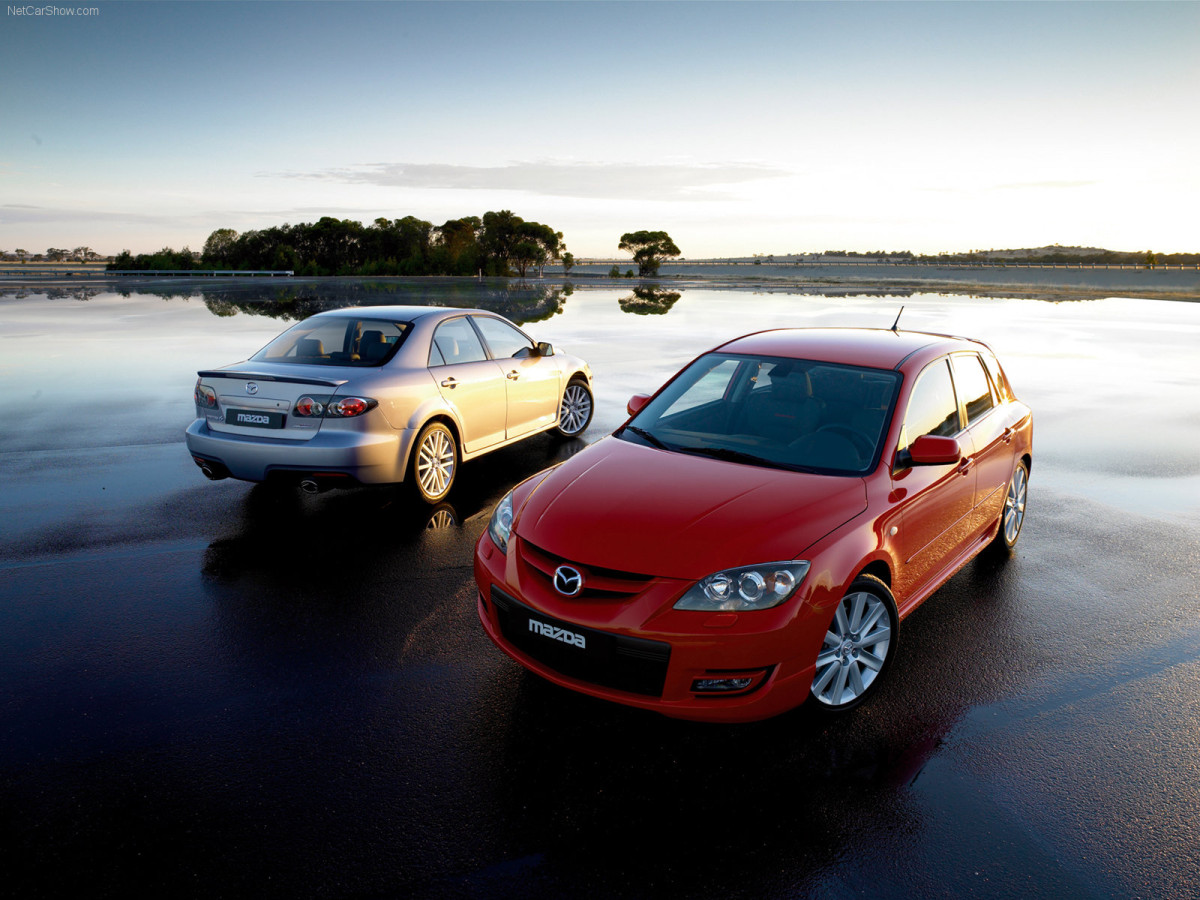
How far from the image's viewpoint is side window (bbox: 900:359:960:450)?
439 centimetres

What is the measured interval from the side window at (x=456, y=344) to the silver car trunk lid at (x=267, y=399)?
1.17m

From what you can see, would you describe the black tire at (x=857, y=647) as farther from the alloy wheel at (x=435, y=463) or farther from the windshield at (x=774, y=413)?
the alloy wheel at (x=435, y=463)

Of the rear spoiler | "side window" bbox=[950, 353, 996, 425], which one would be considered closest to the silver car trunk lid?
the rear spoiler

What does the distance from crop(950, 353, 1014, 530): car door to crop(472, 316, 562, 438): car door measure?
173 inches

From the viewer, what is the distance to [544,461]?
8695mm

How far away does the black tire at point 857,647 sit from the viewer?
370 cm

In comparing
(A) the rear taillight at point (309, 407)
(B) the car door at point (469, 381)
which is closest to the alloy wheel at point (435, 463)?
(B) the car door at point (469, 381)

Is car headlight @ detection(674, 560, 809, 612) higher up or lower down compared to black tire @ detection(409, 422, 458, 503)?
higher up

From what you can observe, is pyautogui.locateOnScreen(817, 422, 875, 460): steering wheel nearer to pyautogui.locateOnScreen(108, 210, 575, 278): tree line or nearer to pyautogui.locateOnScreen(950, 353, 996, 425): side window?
pyautogui.locateOnScreen(950, 353, 996, 425): side window

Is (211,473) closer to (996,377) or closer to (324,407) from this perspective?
(324,407)

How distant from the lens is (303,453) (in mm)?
6113

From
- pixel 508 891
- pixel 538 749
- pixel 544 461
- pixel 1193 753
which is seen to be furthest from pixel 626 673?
pixel 544 461

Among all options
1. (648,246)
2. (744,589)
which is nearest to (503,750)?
(744,589)

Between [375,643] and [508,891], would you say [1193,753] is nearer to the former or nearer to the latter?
[508,891]
